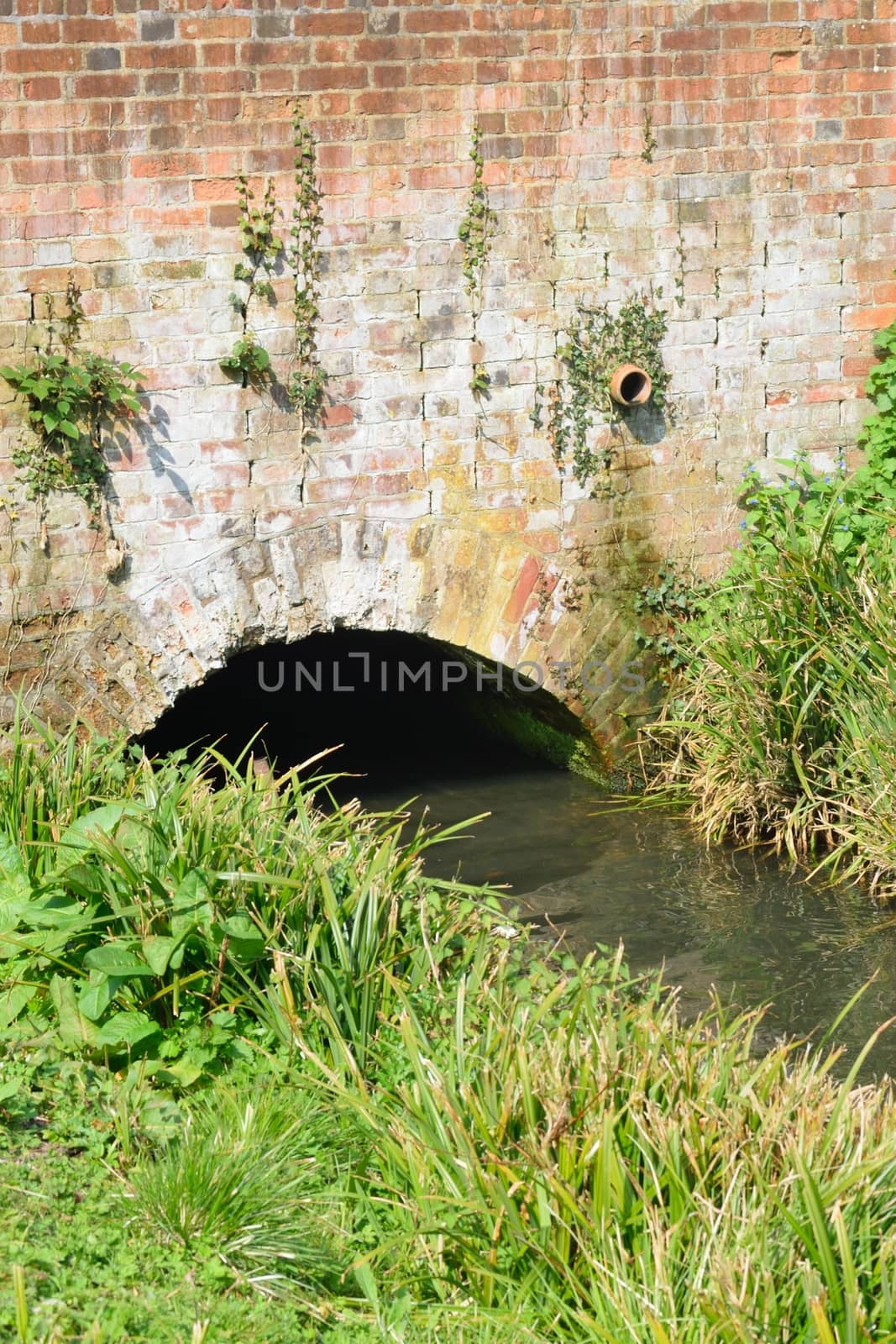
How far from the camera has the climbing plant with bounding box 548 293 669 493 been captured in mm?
6844

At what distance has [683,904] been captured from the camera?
20.4ft

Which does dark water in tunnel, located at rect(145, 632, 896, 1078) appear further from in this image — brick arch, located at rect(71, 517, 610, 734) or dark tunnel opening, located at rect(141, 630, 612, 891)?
brick arch, located at rect(71, 517, 610, 734)

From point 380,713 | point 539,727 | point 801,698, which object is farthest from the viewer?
point 380,713

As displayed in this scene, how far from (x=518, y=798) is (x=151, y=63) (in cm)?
389

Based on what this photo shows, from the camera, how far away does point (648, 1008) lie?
147 inches

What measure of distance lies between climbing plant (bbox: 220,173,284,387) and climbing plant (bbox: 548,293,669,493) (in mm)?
1435

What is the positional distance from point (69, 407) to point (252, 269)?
1005 millimetres

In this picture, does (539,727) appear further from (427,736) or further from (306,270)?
(306,270)

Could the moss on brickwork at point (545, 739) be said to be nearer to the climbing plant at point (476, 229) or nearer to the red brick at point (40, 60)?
the climbing plant at point (476, 229)

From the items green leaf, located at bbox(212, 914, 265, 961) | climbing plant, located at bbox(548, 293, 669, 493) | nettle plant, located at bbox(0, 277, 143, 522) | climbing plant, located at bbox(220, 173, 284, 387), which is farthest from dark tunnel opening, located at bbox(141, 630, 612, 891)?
green leaf, located at bbox(212, 914, 265, 961)

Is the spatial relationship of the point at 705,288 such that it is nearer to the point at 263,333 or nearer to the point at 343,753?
the point at 263,333

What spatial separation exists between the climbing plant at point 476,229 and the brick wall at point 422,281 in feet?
0.14

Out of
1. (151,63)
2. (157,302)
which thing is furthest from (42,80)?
(157,302)

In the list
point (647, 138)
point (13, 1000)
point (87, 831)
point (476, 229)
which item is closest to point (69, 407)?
point (476, 229)
